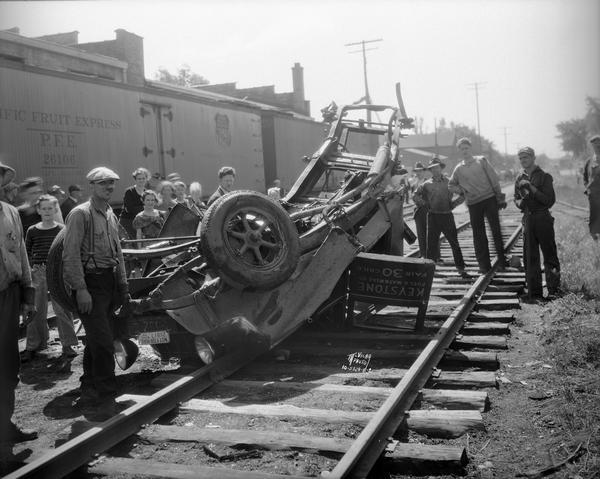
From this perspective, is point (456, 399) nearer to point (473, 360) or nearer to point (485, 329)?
point (473, 360)

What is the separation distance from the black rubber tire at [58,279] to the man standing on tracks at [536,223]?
5449 mm

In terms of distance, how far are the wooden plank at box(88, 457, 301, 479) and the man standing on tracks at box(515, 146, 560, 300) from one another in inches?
220

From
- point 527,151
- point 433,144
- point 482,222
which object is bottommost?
point 482,222

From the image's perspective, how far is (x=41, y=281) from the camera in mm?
6586

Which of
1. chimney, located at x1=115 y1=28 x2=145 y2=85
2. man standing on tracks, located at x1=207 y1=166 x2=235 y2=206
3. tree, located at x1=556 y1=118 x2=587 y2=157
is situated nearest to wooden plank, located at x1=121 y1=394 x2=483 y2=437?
man standing on tracks, located at x1=207 y1=166 x2=235 y2=206

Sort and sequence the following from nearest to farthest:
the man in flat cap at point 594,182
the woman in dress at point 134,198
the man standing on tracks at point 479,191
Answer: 1. the woman in dress at point 134,198
2. the man standing on tracks at point 479,191
3. the man in flat cap at point 594,182

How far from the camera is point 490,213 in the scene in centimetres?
945

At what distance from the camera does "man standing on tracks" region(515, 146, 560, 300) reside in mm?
8016

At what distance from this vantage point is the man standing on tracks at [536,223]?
802 cm

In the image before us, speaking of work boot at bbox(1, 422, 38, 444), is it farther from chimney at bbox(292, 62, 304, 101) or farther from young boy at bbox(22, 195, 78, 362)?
chimney at bbox(292, 62, 304, 101)

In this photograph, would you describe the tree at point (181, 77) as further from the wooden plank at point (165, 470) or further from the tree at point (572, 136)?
the wooden plank at point (165, 470)

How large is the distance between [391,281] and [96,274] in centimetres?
286

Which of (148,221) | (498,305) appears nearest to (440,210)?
(498,305)

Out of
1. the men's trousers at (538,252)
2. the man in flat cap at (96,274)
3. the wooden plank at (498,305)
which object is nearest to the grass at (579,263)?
the men's trousers at (538,252)
